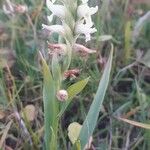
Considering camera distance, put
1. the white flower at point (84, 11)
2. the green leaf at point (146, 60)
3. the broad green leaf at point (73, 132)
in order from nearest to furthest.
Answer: the white flower at point (84, 11) → the broad green leaf at point (73, 132) → the green leaf at point (146, 60)

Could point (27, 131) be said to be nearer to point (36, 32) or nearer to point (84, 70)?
point (84, 70)

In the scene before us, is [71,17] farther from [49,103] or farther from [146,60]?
[146,60]

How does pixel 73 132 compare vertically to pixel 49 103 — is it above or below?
below

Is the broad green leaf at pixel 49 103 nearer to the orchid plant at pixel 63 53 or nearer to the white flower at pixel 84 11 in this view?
the orchid plant at pixel 63 53

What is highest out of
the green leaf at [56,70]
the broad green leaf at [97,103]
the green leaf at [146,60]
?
the green leaf at [56,70]

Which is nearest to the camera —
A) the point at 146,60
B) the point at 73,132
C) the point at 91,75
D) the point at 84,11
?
the point at 84,11

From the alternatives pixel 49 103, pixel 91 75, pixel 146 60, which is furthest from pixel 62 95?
pixel 146 60

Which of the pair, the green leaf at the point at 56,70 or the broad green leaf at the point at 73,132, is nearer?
the green leaf at the point at 56,70

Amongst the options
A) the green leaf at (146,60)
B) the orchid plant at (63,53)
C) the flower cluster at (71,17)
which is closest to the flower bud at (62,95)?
the orchid plant at (63,53)
